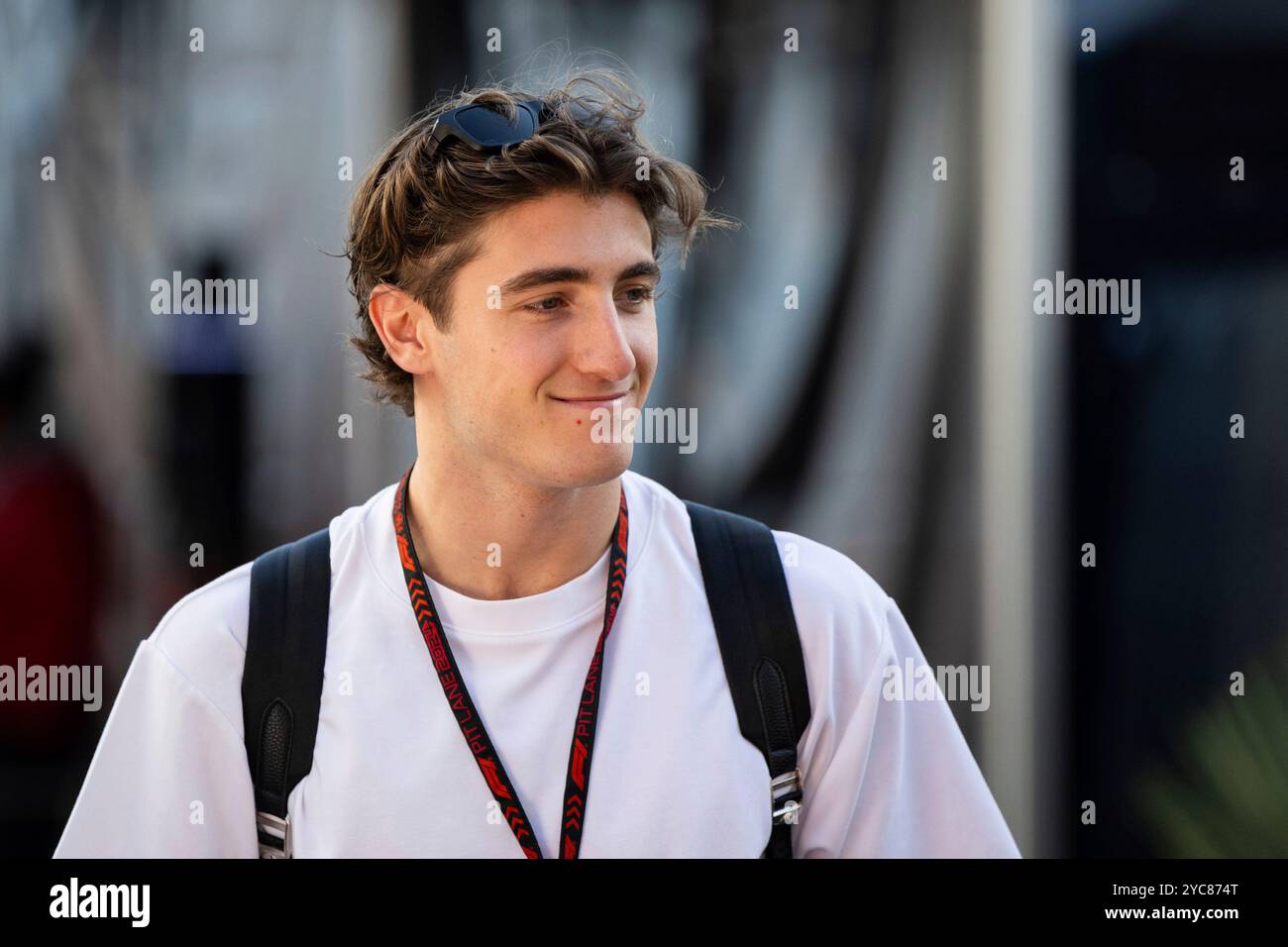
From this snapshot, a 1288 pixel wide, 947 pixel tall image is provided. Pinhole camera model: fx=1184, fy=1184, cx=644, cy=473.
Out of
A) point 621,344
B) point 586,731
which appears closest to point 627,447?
point 621,344

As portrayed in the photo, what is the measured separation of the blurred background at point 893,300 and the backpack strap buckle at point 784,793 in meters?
1.33

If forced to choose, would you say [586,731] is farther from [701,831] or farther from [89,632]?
[89,632]

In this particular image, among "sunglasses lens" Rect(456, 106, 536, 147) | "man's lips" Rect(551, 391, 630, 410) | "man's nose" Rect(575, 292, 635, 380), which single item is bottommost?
"man's lips" Rect(551, 391, 630, 410)

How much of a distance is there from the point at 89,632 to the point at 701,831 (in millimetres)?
1984

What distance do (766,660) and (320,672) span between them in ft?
2.46

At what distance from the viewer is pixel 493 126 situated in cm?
221

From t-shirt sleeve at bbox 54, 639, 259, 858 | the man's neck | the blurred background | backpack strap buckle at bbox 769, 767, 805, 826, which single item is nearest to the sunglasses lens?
the man's neck

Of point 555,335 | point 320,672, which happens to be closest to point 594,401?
point 555,335

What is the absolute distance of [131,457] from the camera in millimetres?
3217

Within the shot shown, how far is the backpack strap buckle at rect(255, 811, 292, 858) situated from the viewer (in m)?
1.93

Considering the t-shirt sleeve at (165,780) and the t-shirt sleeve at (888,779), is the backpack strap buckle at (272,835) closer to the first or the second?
the t-shirt sleeve at (165,780)

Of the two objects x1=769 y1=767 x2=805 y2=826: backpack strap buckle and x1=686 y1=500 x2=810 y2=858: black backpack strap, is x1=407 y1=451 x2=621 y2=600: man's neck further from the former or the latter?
x1=769 y1=767 x2=805 y2=826: backpack strap buckle

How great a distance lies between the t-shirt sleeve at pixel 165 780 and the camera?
1949 mm

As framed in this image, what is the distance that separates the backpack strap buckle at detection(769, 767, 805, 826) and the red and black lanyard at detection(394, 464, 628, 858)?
0.31 meters
